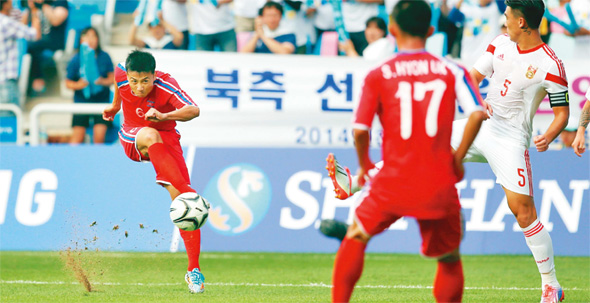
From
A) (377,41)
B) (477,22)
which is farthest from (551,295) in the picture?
(477,22)

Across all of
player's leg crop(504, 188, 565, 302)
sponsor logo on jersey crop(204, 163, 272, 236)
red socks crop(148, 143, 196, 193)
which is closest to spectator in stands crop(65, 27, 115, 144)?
sponsor logo on jersey crop(204, 163, 272, 236)

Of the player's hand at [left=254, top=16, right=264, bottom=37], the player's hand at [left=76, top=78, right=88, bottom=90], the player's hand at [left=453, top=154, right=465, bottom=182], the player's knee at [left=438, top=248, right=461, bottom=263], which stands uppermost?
the player's hand at [left=254, top=16, right=264, bottom=37]

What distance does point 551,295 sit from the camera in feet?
22.2

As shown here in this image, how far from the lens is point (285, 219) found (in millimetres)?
10742

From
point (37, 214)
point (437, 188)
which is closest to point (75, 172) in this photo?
point (37, 214)

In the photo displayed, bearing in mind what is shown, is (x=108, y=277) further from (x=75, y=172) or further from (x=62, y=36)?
(x=62, y=36)

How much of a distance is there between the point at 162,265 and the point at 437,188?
5.64 metres

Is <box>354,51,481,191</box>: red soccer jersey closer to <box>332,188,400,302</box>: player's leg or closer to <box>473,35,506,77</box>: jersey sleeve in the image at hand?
<box>332,188,400,302</box>: player's leg

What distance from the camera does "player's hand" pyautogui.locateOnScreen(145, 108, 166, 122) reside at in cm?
685

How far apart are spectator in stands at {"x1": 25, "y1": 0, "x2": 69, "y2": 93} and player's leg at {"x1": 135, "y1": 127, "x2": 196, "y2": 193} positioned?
22.9 feet

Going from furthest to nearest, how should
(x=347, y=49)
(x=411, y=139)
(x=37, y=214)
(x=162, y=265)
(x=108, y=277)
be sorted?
(x=347, y=49), (x=37, y=214), (x=162, y=265), (x=108, y=277), (x=411, y=139)

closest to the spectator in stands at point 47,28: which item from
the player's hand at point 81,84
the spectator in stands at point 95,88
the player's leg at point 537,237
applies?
the spectator in stands at point 95,88

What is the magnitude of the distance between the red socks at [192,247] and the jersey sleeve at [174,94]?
3.47 feet

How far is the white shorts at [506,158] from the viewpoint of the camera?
683 centimetres
